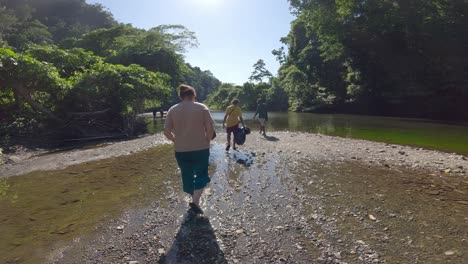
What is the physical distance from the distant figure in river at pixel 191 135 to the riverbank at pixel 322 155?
22.8 feet

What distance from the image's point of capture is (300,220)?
5.76m

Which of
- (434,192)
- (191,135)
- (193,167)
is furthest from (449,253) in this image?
(191,135)

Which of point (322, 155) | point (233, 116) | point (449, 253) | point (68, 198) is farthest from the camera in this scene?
point (233, 116)

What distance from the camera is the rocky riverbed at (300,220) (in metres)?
4.48

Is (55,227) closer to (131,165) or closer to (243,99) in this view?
(131,165)

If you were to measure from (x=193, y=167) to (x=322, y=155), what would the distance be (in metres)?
7.63

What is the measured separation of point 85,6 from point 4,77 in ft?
313

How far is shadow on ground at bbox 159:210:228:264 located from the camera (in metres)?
4.34

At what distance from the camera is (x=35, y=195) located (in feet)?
25.3

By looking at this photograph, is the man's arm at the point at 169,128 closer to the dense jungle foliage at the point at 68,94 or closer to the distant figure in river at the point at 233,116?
the distant figure in river at the point at 233,116

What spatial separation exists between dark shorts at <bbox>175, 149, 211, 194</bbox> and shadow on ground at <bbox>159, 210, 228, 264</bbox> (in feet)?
2.39

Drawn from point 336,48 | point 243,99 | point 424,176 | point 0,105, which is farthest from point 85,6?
point 424,176

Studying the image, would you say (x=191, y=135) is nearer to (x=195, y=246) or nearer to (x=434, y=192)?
(x=195, y=246)

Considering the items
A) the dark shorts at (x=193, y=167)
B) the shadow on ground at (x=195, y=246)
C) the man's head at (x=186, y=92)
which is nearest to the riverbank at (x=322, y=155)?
the dark shorts at (x=193, y=167)
